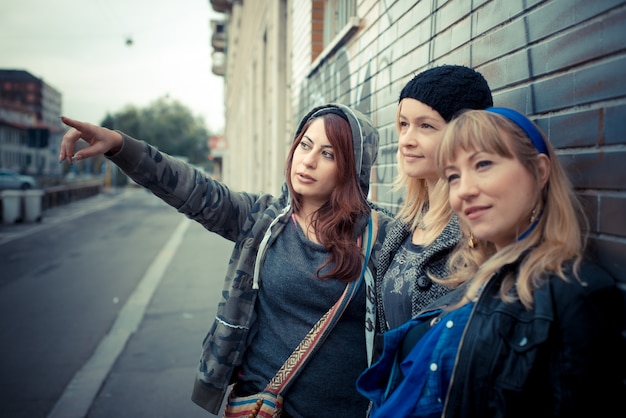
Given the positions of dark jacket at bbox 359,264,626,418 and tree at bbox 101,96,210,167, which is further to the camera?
tree at bbox 101,96,210,167

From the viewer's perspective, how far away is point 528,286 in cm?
113

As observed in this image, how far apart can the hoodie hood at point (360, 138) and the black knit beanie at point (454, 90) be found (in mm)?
488

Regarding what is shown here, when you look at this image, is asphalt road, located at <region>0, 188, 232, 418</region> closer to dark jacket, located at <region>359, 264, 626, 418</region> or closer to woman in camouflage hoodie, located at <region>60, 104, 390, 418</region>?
woman in camouflage hoodie, located at <region>60, 104, 390, 418</region>

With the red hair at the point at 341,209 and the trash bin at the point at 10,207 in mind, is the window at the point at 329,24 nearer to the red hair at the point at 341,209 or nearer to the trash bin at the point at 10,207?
the red hair at the point at 341,209

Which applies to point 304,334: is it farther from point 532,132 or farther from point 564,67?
point 564,67

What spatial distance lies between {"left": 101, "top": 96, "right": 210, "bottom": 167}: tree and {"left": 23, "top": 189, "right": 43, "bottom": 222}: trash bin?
49953 mm

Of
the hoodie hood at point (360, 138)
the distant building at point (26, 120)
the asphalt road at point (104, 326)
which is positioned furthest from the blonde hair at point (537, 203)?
the distant building at point (26, 120)

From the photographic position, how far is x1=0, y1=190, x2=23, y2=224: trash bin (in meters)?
17.9

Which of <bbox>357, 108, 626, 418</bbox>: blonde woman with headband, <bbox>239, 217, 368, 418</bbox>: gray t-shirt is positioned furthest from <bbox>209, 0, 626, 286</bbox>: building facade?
<bbox>239, 217, 368, 418</bbox>: gray t-shirt

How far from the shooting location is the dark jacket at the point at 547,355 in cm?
100

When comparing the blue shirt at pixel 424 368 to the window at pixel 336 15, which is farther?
the window at pixel 336 15

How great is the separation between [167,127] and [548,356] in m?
73.5

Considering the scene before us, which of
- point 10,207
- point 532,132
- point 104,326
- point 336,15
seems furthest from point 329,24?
point 10,207

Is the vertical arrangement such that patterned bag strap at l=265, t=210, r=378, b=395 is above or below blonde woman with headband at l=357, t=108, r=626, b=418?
below
